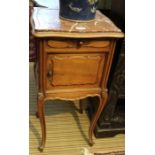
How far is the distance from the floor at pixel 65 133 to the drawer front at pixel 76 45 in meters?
0.68

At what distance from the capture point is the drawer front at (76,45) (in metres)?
1.12

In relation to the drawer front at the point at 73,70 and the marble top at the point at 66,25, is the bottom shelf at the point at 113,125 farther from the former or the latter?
the marble top at the point at 66,25

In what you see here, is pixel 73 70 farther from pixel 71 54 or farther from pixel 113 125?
pixel 113 125

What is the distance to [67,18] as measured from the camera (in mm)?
1183

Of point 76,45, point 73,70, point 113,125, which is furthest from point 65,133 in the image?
point 76,45

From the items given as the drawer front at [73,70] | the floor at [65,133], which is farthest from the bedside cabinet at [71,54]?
the floor at [65,133]

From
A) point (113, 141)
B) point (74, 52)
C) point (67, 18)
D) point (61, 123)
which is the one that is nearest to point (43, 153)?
point (61, 123)

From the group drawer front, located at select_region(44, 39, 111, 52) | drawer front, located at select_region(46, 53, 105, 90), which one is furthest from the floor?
drawer front, located at select_region(44, 39, 111, 52)

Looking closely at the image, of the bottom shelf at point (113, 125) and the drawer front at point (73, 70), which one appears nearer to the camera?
the drawer front at point (73, 70)

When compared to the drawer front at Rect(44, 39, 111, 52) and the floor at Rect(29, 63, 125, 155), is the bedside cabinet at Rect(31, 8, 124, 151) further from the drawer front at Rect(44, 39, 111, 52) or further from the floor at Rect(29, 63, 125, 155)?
the floor at Rect(29, 63, 125, 155)

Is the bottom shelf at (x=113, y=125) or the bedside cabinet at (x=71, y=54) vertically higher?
the bedside cabinet at (x=71, y=54)

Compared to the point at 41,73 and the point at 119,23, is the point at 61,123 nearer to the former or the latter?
→ the point at 41,73

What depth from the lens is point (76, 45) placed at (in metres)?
1.15
